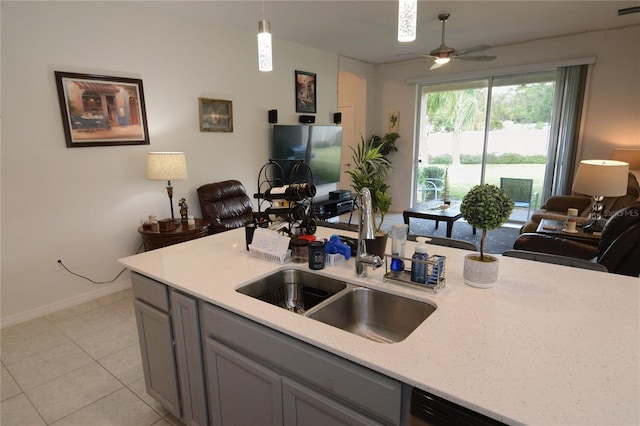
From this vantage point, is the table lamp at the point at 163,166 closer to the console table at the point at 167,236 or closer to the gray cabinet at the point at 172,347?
the console table at the point at 167,236

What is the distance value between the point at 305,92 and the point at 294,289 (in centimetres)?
432

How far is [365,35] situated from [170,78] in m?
2.67

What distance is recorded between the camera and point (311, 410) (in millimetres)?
1143

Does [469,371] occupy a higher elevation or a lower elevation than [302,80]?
lower

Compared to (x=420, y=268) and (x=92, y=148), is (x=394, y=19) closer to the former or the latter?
(x=92, y=148)

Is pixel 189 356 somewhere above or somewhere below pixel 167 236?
below

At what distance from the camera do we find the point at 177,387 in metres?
1.71

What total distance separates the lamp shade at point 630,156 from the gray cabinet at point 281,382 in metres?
5.34

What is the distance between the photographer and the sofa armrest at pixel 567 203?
15.0 ft

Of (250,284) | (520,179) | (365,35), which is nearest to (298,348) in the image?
(250,284)

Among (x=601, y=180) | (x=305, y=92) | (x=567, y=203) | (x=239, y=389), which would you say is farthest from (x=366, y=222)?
(x=567, y=203)

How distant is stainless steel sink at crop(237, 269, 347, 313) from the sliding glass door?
4356 mm

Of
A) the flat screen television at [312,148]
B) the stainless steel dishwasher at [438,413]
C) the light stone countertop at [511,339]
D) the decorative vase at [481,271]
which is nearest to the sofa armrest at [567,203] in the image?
the flat screen television at [312,148]

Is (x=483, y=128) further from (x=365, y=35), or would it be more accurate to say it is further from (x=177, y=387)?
(x=177, y=387)
